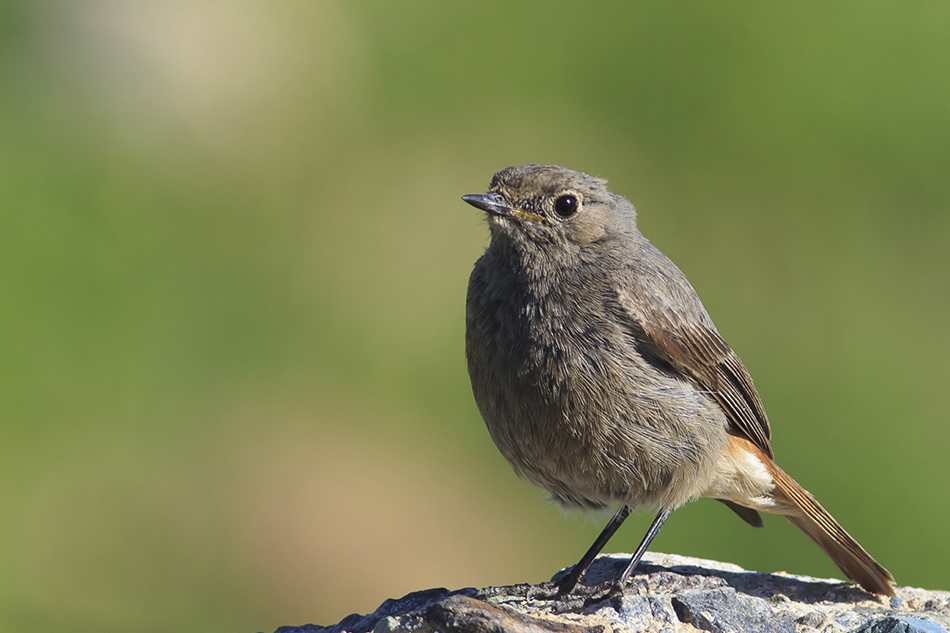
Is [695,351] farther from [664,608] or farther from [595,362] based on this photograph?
[664,608]

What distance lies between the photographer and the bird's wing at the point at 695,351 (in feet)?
19.2

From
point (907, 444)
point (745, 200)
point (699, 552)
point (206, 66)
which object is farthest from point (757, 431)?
point (206, 66)

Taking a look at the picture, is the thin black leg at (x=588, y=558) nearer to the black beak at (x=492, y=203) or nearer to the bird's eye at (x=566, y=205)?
the bird's eye at (x=566, y=205)

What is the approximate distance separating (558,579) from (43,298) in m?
6.15

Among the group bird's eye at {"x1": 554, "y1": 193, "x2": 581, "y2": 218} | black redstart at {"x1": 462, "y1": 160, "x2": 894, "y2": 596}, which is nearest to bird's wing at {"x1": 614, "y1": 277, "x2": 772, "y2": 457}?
black redstart at {"x1": 462, "y1": 160, "x2": 894, "y2": 596}

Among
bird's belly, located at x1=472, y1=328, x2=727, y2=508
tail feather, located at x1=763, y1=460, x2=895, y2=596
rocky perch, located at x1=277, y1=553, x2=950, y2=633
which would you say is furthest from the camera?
tail feather, located at x1=763, y1=460, x2=895, y2=596

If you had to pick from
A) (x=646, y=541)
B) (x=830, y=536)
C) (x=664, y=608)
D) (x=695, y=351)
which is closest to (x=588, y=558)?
(x=646, y=541)

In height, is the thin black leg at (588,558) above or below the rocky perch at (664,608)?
above

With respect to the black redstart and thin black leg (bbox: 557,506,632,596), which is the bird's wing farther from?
thin black leg (bbox: 557,506,632,596)

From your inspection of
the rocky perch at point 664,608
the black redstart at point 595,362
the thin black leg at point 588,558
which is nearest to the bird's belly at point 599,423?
the black redstart at point 595,362

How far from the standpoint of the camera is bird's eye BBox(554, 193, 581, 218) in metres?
5.98

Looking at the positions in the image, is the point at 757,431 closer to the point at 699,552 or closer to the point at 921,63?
the point at 699,552

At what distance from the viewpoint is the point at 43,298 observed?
405 inches

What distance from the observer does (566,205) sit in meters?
6.00
